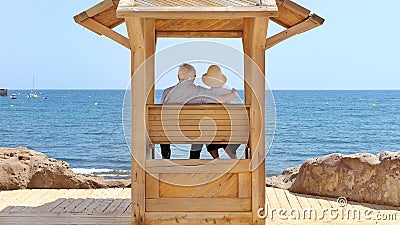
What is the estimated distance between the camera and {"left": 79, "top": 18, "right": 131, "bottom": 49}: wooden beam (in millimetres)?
6137

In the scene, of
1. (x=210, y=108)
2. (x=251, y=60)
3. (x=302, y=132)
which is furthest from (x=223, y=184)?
(x=302, y=132)

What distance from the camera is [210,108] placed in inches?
236

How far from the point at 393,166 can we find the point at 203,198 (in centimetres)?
241

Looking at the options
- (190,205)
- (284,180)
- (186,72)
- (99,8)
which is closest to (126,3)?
(99,8)

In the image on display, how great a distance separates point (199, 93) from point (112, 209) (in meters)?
1.65

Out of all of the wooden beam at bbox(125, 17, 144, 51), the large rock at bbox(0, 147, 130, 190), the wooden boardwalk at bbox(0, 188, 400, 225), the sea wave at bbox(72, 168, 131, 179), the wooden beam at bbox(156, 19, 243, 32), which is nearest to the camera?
the wooden beam at bbox(125, 17, 144, 51)

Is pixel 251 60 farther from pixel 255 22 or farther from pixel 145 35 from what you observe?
pixel 145 35

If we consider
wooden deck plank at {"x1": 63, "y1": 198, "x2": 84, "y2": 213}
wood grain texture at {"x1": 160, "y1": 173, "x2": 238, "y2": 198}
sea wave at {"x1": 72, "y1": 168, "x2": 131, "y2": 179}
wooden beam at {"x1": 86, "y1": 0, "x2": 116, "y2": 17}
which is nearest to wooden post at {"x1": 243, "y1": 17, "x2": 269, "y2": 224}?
wood grain texture at {"x1": 160, "y1": 173, "x2": 238, "y2": 198}

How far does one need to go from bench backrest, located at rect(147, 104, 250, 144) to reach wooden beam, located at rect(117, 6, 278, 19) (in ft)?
3.38

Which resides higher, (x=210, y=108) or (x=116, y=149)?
(x=210, y=108)

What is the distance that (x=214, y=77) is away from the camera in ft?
20.3

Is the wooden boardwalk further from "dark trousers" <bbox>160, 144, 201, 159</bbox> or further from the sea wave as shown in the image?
the sea wave

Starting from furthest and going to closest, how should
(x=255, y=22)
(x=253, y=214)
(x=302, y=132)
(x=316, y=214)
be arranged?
(x=302, y=132) < (x=316, y=214) < (x=253, y=214) < (x=255, y=22)

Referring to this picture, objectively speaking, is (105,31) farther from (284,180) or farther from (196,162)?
(284,180)
